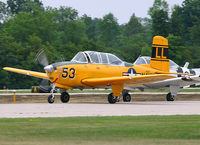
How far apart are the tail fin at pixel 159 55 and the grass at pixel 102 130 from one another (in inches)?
585

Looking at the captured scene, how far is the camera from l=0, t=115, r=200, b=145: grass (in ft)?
33.7

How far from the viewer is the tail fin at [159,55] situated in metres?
30.0

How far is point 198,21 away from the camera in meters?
109

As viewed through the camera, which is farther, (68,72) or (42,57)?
(42,57)

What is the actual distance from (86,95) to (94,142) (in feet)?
74.7

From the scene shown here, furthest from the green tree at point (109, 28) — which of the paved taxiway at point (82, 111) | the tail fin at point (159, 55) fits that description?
the paved taxiway at point (82, 111)

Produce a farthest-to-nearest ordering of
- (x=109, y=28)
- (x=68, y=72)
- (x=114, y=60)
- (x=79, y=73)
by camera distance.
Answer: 1. (x=109, y=28)
2. (x=114, y=60)
3. (x=79, y=73)
4. (x=68, y=72)

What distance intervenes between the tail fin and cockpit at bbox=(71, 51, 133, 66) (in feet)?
10.8

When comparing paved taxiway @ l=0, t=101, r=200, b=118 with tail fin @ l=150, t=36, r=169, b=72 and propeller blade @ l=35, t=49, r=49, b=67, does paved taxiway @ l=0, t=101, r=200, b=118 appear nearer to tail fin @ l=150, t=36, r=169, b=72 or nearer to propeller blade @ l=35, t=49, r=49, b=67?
propeller blade @ l=35, t=49, r=49, b=67

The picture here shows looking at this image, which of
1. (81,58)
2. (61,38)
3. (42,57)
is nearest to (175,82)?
(81,58)

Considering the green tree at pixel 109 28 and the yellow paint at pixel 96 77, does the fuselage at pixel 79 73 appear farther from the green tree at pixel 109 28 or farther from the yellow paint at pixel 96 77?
the green tree at pixel 109 28

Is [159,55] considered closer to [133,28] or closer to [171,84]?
[171,84]

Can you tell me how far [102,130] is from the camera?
472 inches

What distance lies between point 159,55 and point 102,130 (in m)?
18.8
